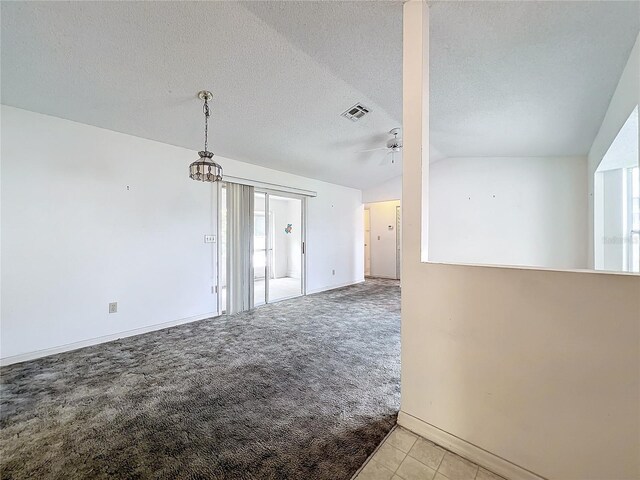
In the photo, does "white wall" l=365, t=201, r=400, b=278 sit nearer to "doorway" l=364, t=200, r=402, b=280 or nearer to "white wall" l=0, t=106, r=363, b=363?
"doorway" l=364, t=200, r=402, b=280

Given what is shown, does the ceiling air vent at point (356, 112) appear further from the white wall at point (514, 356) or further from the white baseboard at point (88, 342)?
the white baseboard at point (88, 342)

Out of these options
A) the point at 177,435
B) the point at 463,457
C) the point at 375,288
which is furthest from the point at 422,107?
the point at 375,288

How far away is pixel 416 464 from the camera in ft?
4.63

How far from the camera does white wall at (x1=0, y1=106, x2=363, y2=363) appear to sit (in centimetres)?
263

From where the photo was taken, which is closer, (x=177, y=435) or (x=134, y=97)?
(x=177, y=435)

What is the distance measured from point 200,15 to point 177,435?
2906 millimetres

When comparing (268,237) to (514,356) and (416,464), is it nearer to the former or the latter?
(416,464)

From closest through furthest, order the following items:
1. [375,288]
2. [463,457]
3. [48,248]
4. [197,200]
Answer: [463,457] < [48,248] < [197,200] < [375,288]

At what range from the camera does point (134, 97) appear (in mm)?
2691

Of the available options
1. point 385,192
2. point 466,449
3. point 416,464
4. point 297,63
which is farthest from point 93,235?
point 385,192

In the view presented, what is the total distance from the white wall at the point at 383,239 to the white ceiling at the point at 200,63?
15.6 feet

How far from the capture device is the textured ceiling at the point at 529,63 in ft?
5.56

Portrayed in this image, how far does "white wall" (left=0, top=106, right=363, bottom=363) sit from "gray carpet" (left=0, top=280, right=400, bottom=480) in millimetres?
360

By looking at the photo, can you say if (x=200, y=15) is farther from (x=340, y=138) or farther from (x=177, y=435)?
(x=177, y=435)
